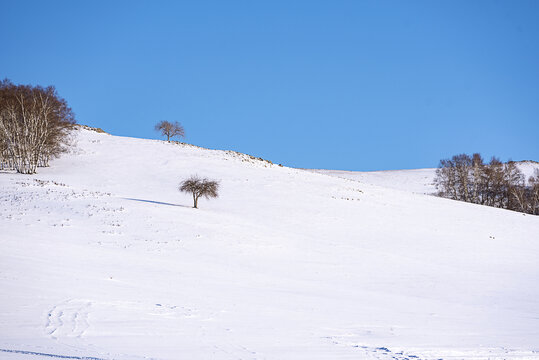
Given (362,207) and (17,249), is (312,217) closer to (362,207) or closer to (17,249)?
(362,207)

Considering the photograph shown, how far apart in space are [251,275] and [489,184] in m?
62.7

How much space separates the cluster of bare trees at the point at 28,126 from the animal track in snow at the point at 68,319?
1424 inches

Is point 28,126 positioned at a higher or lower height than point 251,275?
higher

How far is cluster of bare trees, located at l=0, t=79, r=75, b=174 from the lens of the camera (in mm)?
40250

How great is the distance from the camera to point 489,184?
2596 inches

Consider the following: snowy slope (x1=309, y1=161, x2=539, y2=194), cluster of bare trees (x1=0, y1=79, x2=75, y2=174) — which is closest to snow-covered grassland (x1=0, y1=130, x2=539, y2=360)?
cluster of bare trees (x1=0, y1=79, x2=75, y2=174)

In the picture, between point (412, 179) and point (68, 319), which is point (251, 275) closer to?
point (68, 319)

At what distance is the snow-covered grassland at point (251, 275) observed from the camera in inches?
299

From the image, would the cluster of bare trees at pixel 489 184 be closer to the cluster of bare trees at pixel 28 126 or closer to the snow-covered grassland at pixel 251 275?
the snow-covered grassland at pixel 251 275

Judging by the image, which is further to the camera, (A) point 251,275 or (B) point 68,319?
(A) point 251,275

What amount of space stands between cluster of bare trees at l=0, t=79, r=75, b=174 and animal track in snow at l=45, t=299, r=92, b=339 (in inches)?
1424

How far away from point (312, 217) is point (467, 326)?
72.1ft

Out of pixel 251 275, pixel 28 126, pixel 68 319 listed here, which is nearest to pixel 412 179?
pixel 28 126

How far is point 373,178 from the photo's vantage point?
278ft
